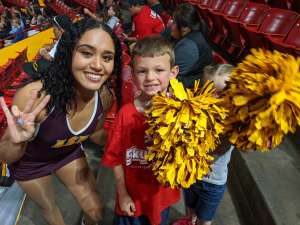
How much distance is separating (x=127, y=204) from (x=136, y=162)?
0.20 meters

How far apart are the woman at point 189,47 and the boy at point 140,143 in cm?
112

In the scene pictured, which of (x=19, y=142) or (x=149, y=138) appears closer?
(x=149, y=138)

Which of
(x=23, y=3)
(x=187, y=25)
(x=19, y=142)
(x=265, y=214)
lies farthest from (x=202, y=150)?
(x=23, y=3)

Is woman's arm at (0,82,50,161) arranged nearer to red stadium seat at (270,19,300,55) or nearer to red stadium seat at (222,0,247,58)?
red stadium seat at (270,19,300,55)

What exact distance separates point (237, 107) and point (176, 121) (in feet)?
0.73

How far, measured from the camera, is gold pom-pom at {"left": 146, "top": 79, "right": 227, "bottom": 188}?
3.83 ft

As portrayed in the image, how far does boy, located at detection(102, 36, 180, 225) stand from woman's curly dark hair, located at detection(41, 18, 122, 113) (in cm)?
25

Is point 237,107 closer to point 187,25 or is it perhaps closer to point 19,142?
point 19,142

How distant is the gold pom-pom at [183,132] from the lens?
117cm

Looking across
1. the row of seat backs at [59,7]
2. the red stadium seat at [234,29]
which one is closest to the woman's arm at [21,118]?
the red stadium seat at [234,29]

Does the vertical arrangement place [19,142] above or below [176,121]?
below

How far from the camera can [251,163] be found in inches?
94.7

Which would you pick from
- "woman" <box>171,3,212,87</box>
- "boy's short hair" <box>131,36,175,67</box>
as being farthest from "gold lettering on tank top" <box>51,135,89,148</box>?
"woman" <box>171,3,212,87</box>

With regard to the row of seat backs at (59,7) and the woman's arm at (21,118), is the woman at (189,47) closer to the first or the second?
the woman's arm at (21,118)
